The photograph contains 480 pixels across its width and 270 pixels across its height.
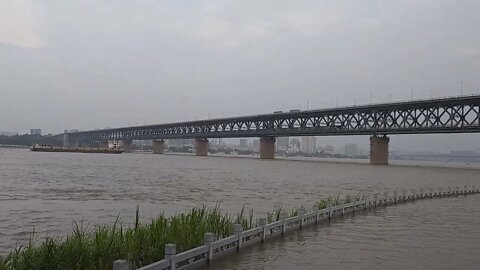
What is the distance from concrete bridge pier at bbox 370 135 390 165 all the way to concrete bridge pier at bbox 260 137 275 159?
146 ft

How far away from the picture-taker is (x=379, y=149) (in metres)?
157

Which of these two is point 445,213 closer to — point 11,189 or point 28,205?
point 28,205

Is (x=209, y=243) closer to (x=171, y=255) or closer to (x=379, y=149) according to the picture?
(x=171, y=255)

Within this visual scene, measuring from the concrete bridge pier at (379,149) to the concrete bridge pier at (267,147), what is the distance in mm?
44634

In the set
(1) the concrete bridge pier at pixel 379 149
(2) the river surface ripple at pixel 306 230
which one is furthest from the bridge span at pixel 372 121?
(2) the river surface ripple at pixel 306 230

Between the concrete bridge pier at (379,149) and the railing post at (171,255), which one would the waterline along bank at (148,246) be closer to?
the railing post at (171,255)

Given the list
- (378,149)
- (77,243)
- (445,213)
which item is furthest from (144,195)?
(378,149)

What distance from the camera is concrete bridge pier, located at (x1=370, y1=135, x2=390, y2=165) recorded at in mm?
154750

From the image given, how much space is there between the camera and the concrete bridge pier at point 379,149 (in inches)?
6093

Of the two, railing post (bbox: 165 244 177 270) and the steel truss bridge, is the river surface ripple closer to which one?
railing post (bbox: 165 244 177 270)

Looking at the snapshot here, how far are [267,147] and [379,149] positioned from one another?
4865 centimetres

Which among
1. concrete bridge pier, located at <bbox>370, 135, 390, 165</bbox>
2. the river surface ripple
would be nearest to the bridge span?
concrete bridge pier, located at <bbox>370, 135, 390, 165</bbox>

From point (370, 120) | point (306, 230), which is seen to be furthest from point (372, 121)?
point (306, 230)

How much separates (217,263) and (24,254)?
18.8 feet
